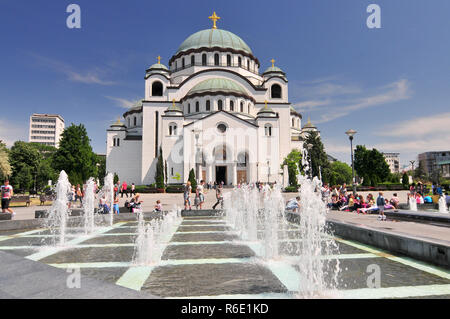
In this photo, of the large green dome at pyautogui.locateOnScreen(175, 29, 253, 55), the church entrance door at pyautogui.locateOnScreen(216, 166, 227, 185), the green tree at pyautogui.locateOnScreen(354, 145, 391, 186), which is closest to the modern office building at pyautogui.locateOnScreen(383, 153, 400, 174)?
the green tree at pyautogui.locateOnScreen(354, 145, 391, 186)

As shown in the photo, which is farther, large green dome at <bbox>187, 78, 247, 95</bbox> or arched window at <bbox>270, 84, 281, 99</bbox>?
arched window at <bbox>270, 84, 281, 99</bbox>

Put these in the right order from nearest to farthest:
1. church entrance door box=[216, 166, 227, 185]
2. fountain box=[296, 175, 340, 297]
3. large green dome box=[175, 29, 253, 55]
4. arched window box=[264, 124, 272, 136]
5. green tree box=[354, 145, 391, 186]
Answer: fountain box=[296, 175, 340, 297]
church entrance door box=[216, 166, 227, 185]
arched window box=[264, 124, 272, 136]
large green dome box=[175, 29, 253, 55]
green tree box=[354, 145, 391, 186]

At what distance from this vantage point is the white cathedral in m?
38.9

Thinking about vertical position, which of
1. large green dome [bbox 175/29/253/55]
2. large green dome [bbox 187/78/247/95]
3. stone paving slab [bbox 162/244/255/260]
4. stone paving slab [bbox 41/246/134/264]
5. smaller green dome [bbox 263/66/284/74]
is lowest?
stone paving slab [bbox 162/244/255/260]

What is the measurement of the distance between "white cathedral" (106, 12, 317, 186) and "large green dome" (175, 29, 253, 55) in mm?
168

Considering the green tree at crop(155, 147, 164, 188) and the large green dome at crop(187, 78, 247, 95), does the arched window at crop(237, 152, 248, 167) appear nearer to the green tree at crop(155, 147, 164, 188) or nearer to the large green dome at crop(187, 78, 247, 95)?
the large green dome at crop(187, 78, 247, 95)

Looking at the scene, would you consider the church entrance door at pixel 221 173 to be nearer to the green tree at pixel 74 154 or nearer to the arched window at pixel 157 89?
the arched window at pixel 157 89

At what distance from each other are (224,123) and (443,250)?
35.2 meters

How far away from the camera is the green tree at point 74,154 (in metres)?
37.3

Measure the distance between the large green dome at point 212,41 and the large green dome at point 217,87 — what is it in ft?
24.8

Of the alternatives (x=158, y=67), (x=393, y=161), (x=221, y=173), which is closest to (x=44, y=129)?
(x=158, y=67)

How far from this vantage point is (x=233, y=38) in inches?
1918

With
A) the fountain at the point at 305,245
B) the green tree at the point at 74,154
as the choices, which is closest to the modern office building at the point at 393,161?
the green tree at the point at 74,154
